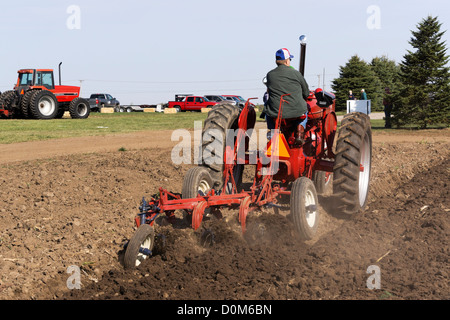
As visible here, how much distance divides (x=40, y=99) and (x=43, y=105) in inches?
18.1

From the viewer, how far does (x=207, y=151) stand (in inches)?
260

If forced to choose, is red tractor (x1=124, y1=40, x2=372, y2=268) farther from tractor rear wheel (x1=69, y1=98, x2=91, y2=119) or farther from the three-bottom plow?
tractor rear wheel (x1=69, y1=98, x2=91, y2=119)

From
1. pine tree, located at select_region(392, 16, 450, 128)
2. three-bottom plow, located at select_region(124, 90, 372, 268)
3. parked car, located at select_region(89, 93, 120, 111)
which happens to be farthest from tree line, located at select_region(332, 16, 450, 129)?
parked car, located at select_region(89, 93, 120, 111)

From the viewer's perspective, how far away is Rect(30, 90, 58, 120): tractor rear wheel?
23.2 m

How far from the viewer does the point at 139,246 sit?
512 cm

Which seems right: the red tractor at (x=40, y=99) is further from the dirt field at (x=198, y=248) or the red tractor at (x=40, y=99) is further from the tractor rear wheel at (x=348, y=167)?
the tractor rear wheel at (x=348, y=167)

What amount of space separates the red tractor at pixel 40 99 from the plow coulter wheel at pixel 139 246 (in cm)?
1937

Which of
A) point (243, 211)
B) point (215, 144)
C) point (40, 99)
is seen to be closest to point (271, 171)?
point (215, 144)

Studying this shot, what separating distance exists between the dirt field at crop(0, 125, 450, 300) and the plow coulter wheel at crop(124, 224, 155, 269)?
116 mm

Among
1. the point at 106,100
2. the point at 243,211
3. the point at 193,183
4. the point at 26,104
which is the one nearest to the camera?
the point at 243,211

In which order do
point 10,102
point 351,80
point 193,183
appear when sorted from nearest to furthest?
1. point 193,183
2. point 10,102
3. point 351,80

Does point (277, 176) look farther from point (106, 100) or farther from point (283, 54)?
point (106, 100)

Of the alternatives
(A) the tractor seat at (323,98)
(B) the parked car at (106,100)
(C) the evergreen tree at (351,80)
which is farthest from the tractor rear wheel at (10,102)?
(C) the evergreen tree at (351,80)
